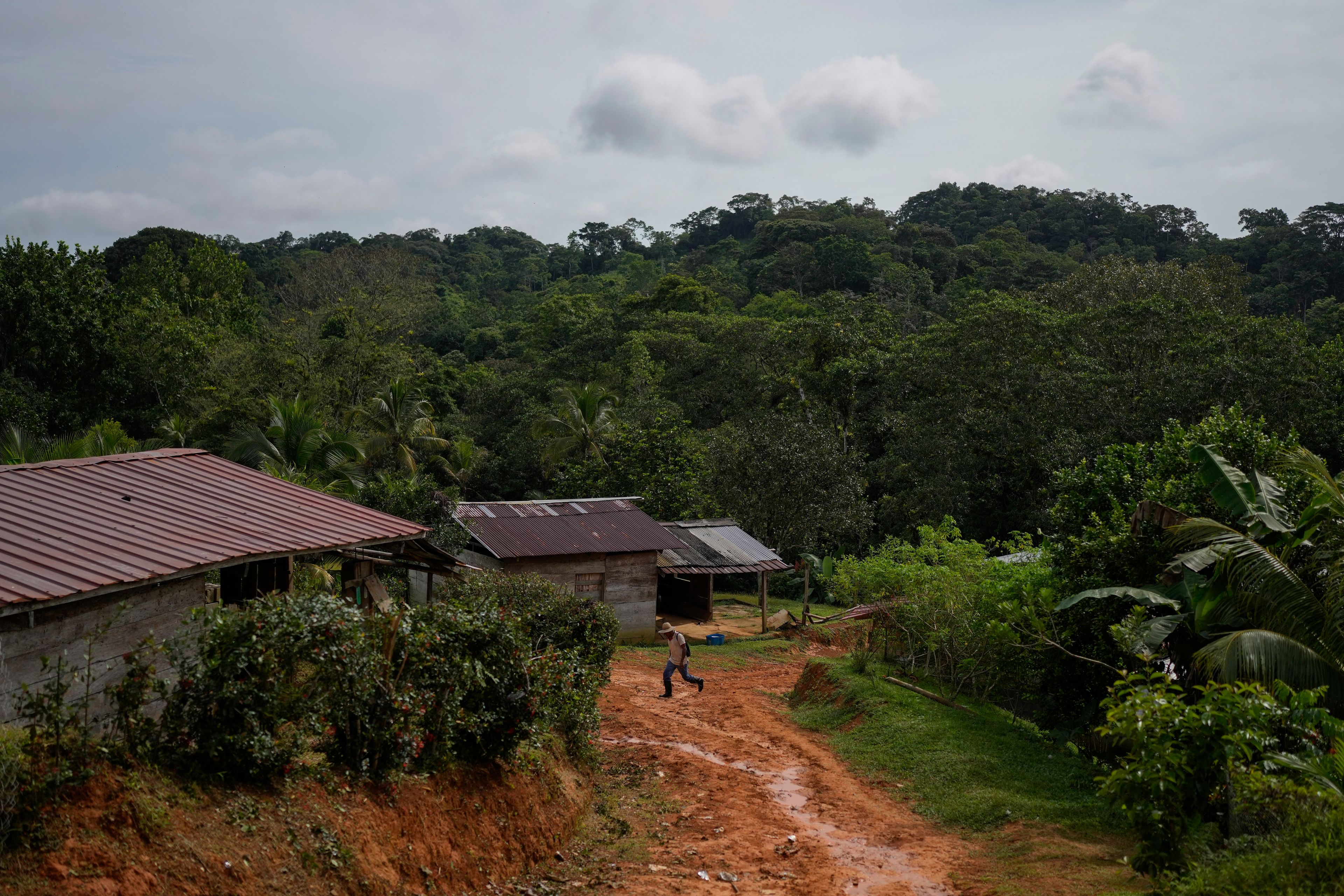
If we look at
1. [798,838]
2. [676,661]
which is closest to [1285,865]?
[798,838]

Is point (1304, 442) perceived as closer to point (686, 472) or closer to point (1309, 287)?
point (686, 472)

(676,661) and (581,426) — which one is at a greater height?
(581,426)

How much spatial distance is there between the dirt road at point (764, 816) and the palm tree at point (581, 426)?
17517 millimetres

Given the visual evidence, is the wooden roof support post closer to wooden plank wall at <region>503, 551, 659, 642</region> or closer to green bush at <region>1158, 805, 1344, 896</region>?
wooden plank wall at <region>503, 551, 659, 642</region>

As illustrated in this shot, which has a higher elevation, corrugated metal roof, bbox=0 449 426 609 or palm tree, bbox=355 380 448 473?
palm tree, bbox=355 380 448 473

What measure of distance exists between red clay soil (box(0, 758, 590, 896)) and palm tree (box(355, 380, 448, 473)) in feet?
84.6

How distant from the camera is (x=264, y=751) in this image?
6320 mm

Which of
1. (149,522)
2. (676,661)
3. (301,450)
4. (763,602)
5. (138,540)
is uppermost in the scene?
(301,450)

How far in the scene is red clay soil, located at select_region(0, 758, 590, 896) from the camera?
516 cm

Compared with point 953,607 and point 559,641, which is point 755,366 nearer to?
point 953,607

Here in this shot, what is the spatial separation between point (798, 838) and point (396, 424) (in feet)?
86.6

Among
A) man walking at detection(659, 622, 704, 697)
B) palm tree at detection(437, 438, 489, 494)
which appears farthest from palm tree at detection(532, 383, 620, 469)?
man walking at detection(659, 622, 704, 697)

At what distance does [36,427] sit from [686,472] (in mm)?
20084

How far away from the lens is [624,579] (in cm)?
2197
